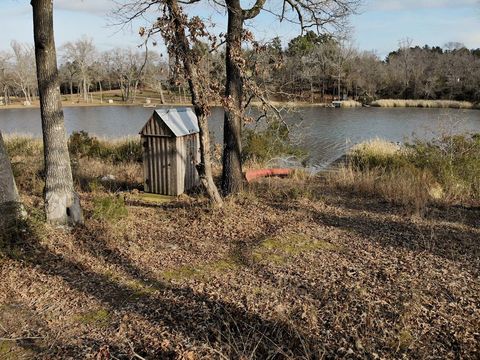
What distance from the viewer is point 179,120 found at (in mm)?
8633

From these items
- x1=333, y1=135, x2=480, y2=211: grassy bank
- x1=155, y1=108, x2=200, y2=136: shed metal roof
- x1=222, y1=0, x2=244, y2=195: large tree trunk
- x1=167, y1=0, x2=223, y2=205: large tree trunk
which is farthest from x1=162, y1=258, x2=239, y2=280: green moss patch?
x1=333, y1=135, x2=480, y2=211: grassy bank

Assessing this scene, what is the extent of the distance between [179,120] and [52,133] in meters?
3.26

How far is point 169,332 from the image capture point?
3.54 metres

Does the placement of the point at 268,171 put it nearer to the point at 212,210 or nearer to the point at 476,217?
the point at 212,210

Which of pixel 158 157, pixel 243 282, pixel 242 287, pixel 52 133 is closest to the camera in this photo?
pixel 242 287

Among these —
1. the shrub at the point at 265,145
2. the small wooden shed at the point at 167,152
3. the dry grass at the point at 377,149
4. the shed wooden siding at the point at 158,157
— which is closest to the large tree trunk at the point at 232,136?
the small wooden shed at the point at 167,152

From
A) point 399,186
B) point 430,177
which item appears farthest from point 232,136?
point 430,177

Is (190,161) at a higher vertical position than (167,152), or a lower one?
lower

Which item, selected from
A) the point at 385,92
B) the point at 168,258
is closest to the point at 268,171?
the point at 168,258

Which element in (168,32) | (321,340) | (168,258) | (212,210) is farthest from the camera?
(212,210)

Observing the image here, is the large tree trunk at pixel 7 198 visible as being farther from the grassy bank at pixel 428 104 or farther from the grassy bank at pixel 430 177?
the grassy bank at pixel 428 104

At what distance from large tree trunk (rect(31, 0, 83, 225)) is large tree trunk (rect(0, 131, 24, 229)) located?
0.39m

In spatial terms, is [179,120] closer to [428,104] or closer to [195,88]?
[195,88]

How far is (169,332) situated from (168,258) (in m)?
1.65
